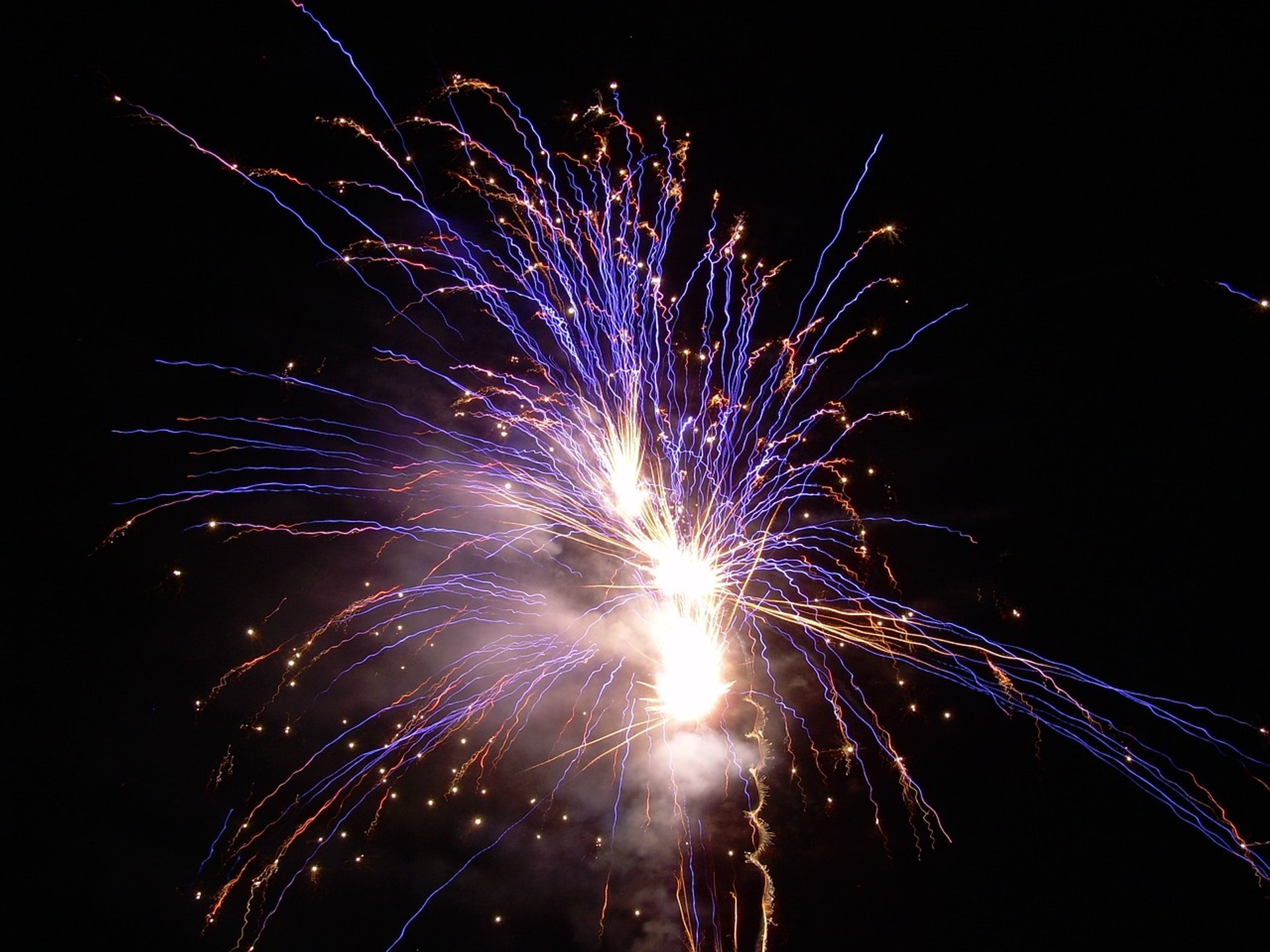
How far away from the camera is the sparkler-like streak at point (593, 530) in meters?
6.36

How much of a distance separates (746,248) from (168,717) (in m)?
8.67

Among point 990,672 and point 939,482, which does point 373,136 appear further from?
point 990,672

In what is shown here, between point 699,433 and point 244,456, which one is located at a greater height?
point 699,433

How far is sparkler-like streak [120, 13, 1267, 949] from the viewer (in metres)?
6.36

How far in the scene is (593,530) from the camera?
695cm

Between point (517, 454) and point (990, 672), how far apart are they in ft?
20.7

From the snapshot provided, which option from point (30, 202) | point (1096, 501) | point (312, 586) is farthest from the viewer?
point (312, 586)

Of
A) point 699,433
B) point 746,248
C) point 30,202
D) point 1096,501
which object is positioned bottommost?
point 1096,501

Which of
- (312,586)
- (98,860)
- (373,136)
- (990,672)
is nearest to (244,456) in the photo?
(312,586)

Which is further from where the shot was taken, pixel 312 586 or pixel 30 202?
pixel 312 586

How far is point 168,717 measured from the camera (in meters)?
6.52

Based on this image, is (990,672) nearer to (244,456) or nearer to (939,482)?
(939,482)

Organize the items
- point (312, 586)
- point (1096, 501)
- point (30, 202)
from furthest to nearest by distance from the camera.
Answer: point (312, 586) → point (1096, 501) → point (30, 202)

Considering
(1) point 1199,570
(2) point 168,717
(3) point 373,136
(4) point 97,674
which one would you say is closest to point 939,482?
(1) point 1199,570
